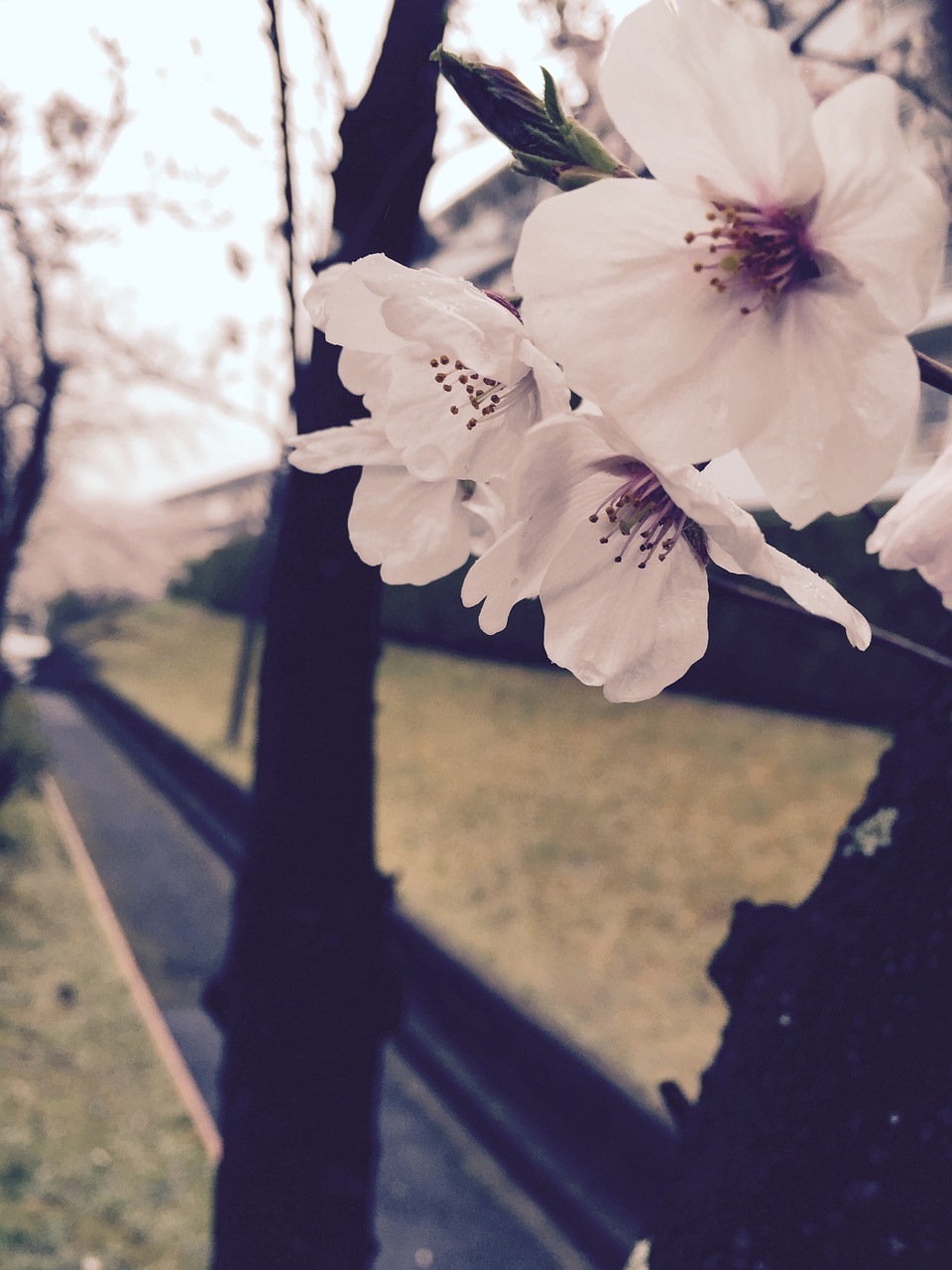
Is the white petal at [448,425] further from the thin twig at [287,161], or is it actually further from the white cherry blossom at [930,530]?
the thin twig at [287,161]

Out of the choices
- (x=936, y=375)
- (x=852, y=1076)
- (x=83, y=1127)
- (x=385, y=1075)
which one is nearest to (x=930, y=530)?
(x=936, y=375)

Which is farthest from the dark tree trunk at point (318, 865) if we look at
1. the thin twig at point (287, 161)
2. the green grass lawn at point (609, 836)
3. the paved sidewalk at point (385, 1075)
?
the green grass lawn at point (609, 836)

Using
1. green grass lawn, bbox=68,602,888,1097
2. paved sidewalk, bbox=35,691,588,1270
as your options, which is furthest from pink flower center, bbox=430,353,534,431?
green grass lawn, bbox=68,602,888,1097

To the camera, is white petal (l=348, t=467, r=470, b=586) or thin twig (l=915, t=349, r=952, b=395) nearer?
thin twig (l=915, t=349, r=952, b=395)

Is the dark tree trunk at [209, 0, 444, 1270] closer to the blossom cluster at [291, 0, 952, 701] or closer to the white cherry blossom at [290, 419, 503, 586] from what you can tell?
the white cherry blossom at [290, 419, 503, 586]

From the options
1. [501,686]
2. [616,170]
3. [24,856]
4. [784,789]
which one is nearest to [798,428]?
[616,170]

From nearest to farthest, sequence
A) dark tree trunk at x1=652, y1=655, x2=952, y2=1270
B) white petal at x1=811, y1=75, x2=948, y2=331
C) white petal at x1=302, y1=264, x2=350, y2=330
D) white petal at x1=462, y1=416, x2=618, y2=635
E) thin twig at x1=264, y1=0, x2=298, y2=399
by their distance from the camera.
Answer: white petal at x1=811, y1=75, x2=948, y2=331
white petal at x1=462, y1=416, x2=618, y2=635
white petal at x1=302, y1=264, x2=350, y2=330
dark tree trunk at x1=652, y1=655, x2=952, y2=1270
thin twig at x1=264, y1=0, x2=298, y2=399
